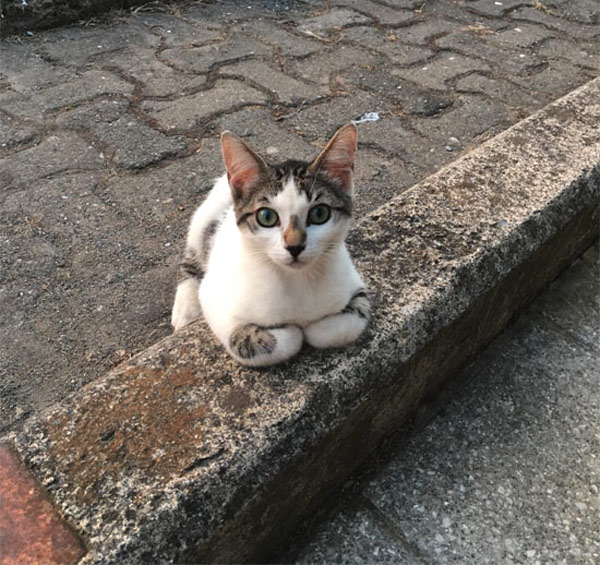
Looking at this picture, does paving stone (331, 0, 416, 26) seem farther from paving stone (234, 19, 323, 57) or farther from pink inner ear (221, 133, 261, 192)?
pink inner ear (221, 133, 261, 192)

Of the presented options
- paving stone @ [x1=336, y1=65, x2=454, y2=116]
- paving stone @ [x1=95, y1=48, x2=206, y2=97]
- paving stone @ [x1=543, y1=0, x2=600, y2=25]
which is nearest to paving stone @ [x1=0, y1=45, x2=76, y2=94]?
paving stone @ [x1=95, y1=48, x2=206, y2=97]

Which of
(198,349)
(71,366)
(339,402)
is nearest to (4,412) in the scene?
(71,366)

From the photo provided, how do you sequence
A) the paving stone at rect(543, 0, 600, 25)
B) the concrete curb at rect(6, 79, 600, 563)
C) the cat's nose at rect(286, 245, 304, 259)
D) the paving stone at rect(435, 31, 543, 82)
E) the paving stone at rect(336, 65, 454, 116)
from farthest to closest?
1. the paving stone at rect(543, 0, 600, 25)
2. the paving stone at rect(435, 31, 543, 82)
3. the paving stone at rect(336, 65, 454, 116)
4. the cat's nose at rect(286, 245, 304, 259)
5. the concrete curb at rect(6, 79, 600, 563)

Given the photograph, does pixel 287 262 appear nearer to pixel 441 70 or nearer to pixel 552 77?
pixel 441 70

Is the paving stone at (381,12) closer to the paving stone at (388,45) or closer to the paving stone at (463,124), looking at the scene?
the paving stone at (388,45)

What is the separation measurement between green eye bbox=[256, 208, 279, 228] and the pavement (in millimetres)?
834

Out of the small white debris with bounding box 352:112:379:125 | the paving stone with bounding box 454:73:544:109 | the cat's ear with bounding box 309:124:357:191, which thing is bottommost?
the paving stone with bounding box 454:73:544:109

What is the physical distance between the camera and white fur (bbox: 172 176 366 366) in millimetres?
1538

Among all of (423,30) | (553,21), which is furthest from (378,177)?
(553,21)

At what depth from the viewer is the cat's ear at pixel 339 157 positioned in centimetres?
158

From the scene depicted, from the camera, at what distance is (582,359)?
224 cm

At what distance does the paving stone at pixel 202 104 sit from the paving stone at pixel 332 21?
105 centimetres

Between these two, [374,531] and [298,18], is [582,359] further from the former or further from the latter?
[298,18]

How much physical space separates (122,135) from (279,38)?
5.39ft
